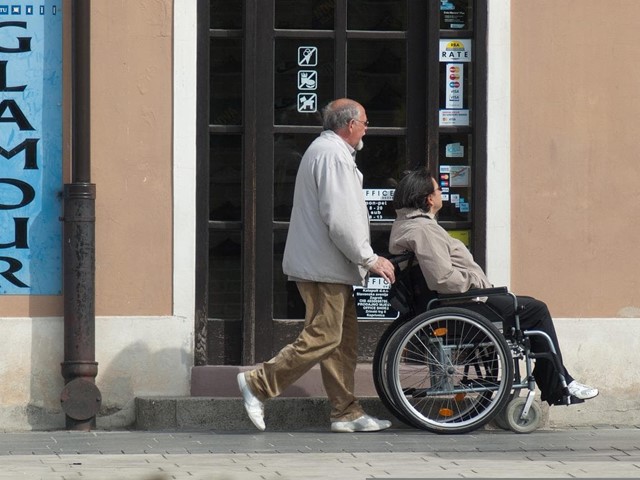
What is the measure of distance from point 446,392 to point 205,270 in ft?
5.84

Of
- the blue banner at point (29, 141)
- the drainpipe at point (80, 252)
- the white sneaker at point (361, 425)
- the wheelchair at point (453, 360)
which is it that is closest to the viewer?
the wheelchair at point (453, 360)

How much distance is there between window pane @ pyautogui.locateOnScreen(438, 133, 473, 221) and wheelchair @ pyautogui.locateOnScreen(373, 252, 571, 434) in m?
0.99

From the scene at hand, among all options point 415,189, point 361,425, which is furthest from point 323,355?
point 415,189

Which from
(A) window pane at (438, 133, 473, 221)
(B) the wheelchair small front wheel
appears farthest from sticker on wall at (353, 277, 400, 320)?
(B) the wheelchair small front wheel

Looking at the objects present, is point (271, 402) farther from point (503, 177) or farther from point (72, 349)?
point (503, 177)

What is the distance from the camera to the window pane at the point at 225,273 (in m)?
10.0

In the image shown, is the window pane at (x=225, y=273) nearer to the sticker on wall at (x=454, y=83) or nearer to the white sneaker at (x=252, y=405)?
the white sneaker at (x=252, y=405)

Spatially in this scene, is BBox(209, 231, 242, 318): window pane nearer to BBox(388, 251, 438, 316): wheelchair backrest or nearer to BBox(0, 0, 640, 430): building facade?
BBox(0, 0, 640, 430): building facade

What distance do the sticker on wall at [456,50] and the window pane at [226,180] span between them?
1377mm

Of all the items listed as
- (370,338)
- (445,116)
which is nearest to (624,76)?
(445,116)

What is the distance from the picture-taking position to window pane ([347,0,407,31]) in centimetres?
1013

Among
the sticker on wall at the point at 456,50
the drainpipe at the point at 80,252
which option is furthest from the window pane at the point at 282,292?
the sticker on wall at the point at 456,50

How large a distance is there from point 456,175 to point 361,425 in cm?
183

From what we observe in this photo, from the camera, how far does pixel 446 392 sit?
9.11 meters
